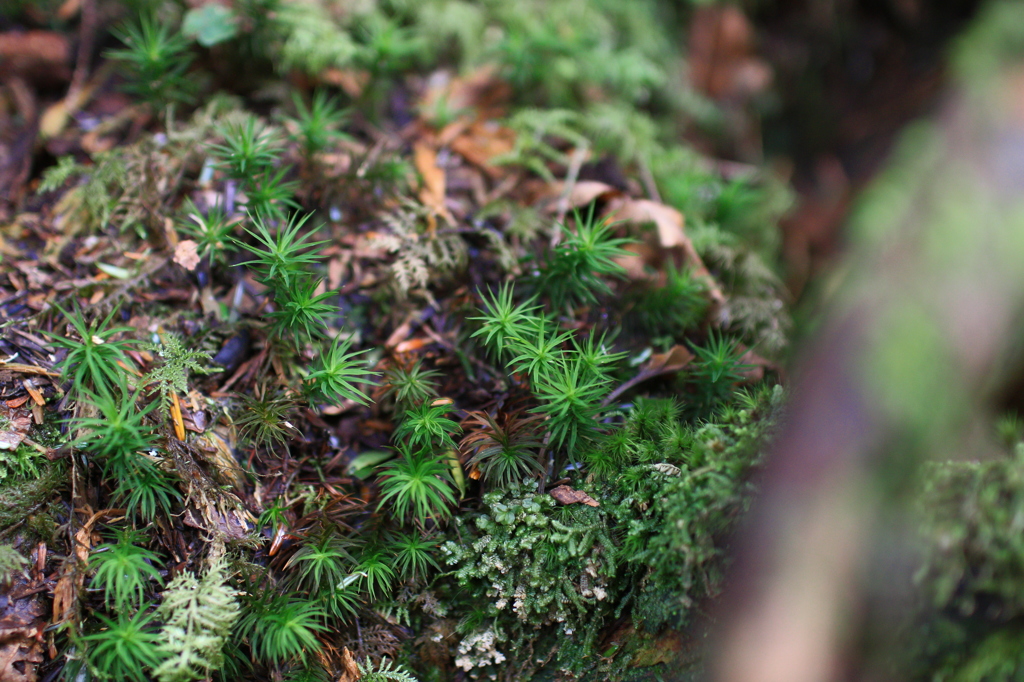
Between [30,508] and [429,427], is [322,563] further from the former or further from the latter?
[30,508]

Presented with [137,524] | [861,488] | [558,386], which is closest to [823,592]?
[861,488]

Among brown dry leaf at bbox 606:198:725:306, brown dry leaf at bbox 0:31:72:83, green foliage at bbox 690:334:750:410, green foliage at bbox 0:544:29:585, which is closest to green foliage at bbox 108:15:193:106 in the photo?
brown dry leaf at bbox 0:31:72:83

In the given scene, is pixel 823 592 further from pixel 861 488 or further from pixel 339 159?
pixel 339 159

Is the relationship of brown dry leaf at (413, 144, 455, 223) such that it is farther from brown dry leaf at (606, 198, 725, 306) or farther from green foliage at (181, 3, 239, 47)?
green foliage at (181, 3, 239, 47)

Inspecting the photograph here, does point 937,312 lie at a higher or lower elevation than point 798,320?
higher

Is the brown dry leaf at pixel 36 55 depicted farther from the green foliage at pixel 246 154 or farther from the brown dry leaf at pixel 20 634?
the brown dry leaf at pixel 20 634

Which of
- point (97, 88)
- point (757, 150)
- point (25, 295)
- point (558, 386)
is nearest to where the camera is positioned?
point (558, 386)

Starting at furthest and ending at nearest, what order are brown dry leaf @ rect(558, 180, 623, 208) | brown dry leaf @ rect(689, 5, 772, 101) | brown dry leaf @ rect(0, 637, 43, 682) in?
brown dry leaf @ rect(689, 5, 772, 101) < brown dry leaf @ rect(558, 180, 623, 208) < brown dry leaf @ rect(0, 637, 43, 682)
